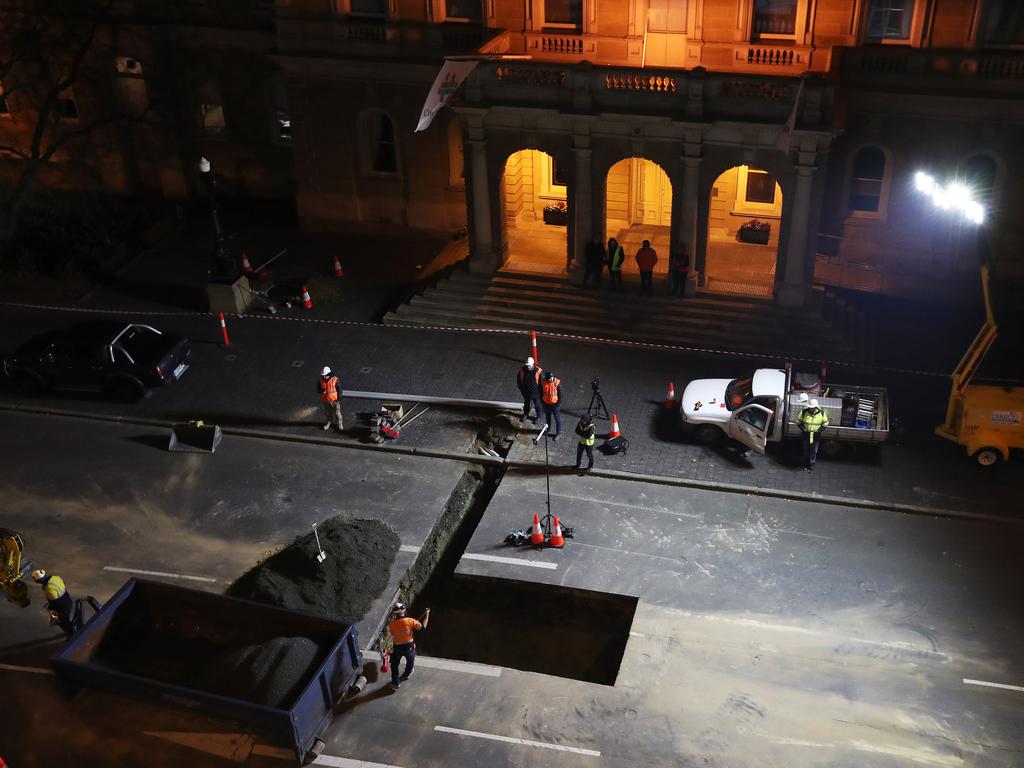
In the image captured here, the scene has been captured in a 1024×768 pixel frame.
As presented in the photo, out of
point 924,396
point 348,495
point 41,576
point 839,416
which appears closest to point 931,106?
point 924,396

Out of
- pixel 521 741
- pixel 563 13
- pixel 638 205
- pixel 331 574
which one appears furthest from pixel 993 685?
pixel 563 13

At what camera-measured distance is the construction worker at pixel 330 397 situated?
76.9 ft

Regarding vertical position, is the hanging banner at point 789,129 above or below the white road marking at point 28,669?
above

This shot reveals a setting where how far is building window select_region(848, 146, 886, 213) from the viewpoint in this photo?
91.0 feet

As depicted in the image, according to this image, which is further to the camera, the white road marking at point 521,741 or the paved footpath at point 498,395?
the paved footpath at point 498,395

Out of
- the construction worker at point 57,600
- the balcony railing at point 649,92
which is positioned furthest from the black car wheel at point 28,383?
the balcony railing at point 649,92

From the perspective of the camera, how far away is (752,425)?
2241cm

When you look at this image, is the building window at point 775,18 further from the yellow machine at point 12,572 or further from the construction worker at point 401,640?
the yellow machine at point 12,572

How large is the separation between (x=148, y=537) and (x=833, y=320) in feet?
55.1

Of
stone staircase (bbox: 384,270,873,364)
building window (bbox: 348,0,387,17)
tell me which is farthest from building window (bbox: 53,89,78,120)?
stone staircase (bbox: 384,270,873,364)

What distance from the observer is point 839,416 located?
22188 millimetres

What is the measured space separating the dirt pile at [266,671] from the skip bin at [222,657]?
15mm

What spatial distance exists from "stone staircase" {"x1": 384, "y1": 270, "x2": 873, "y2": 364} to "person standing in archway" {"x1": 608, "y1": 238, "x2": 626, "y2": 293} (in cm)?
27

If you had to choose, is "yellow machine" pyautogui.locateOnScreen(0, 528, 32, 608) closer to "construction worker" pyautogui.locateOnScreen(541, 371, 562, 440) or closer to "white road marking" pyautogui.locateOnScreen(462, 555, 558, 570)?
"white road marking" pyautogui.locateOnScreen(462, 555, 558, 570)
